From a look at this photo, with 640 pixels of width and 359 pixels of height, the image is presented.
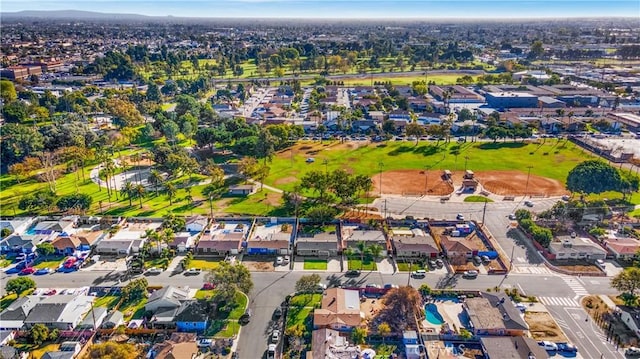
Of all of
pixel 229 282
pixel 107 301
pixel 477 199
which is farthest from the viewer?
pixel 477 199

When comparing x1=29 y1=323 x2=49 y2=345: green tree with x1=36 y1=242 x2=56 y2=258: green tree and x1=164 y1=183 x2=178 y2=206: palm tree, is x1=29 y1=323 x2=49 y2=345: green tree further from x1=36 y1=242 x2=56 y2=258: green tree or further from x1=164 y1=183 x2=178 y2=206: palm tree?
x1=164 y1=183 x2=178 y2=206: palm tree

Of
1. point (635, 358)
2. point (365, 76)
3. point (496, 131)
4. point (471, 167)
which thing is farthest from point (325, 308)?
point (365, 76)

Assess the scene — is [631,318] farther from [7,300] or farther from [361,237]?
[7,300]

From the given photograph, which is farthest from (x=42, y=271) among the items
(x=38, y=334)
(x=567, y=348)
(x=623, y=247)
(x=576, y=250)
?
(x=623, y=247)

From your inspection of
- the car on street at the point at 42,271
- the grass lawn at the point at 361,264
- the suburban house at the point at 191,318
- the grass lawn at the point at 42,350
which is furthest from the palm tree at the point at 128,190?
the grass lawn at the point at 361,264

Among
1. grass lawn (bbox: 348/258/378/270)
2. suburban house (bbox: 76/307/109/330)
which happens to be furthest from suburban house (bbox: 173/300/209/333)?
grass lawn (bbox: 348/258/378/270)
